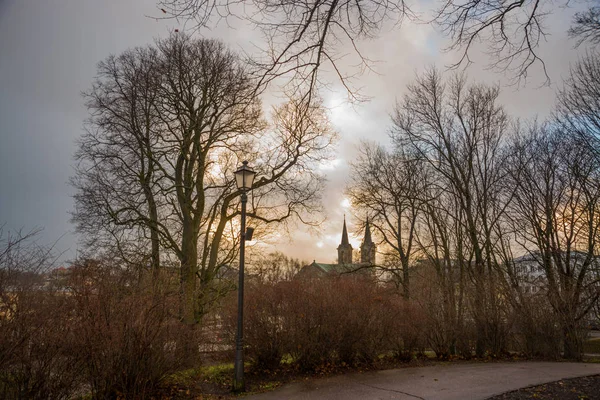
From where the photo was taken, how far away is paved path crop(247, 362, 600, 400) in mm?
8250

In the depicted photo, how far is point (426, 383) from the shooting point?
9.41 m

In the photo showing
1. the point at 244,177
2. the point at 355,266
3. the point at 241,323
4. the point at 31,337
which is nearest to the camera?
the point at 31,337

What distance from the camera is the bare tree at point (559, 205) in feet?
64.2

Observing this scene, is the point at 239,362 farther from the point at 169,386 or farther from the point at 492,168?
the point at 492,168

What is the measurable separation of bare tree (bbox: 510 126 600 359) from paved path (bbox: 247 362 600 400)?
378 inches

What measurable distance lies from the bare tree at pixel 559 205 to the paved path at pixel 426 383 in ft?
31.5

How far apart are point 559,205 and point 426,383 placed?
1674 cm

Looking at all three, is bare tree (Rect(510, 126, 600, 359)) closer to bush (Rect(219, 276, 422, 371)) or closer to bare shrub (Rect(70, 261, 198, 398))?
bush (Rect(219, 276, 422, 371))

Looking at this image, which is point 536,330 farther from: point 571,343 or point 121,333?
point 121,333

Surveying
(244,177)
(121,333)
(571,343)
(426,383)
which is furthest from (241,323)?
(571,343)

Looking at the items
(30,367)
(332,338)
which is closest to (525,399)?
(332,338)

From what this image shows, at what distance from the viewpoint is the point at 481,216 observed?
20.1 meters

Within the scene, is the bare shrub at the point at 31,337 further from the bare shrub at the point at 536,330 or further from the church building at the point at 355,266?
the bare shrub at the point at 536,330

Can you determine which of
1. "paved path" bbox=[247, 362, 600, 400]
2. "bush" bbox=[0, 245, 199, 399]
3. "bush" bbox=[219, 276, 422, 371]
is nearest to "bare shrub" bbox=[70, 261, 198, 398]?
"bush" bbox=[0, 245, 199, 399]
